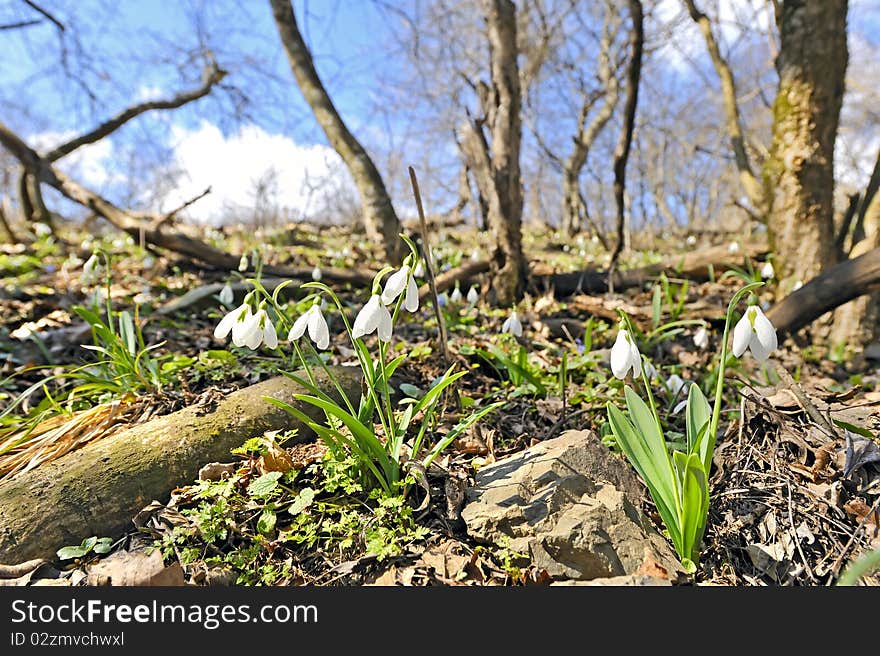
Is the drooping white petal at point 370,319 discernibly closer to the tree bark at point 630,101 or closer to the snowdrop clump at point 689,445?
the snowdrop clump at point 689,445

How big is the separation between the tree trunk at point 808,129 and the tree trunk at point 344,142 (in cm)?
333

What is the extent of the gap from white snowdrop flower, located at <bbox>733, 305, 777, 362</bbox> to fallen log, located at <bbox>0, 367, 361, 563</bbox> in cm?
160

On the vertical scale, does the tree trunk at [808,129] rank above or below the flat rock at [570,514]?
above

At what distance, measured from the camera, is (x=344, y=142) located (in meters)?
4.82

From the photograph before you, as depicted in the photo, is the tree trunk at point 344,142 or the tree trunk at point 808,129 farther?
the tree trunk at point 344,142

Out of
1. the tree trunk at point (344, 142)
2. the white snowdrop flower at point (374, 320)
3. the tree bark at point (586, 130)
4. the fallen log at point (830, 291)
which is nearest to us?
the white snowdrop flower at point (374, 320)

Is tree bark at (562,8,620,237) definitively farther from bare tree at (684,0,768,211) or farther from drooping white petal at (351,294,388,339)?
drooping white petal at (351,294,388,339)

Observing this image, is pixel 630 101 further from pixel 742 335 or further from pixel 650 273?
pixel 742 335

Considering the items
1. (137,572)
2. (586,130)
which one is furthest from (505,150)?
(586,130)

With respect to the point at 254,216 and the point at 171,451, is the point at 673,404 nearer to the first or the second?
the point at 171,451

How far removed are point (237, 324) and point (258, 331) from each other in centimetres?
8

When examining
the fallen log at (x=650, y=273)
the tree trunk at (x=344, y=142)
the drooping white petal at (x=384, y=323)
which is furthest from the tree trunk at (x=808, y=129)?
the drooping white petal at (x=384, y=323)

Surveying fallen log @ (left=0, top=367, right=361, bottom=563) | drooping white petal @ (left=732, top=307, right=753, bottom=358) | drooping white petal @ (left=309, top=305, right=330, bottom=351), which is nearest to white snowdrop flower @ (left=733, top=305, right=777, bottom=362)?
drooping white petal @ (left=732, top=307, right=753, bottom=358)

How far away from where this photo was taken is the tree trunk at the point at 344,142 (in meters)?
4.70
